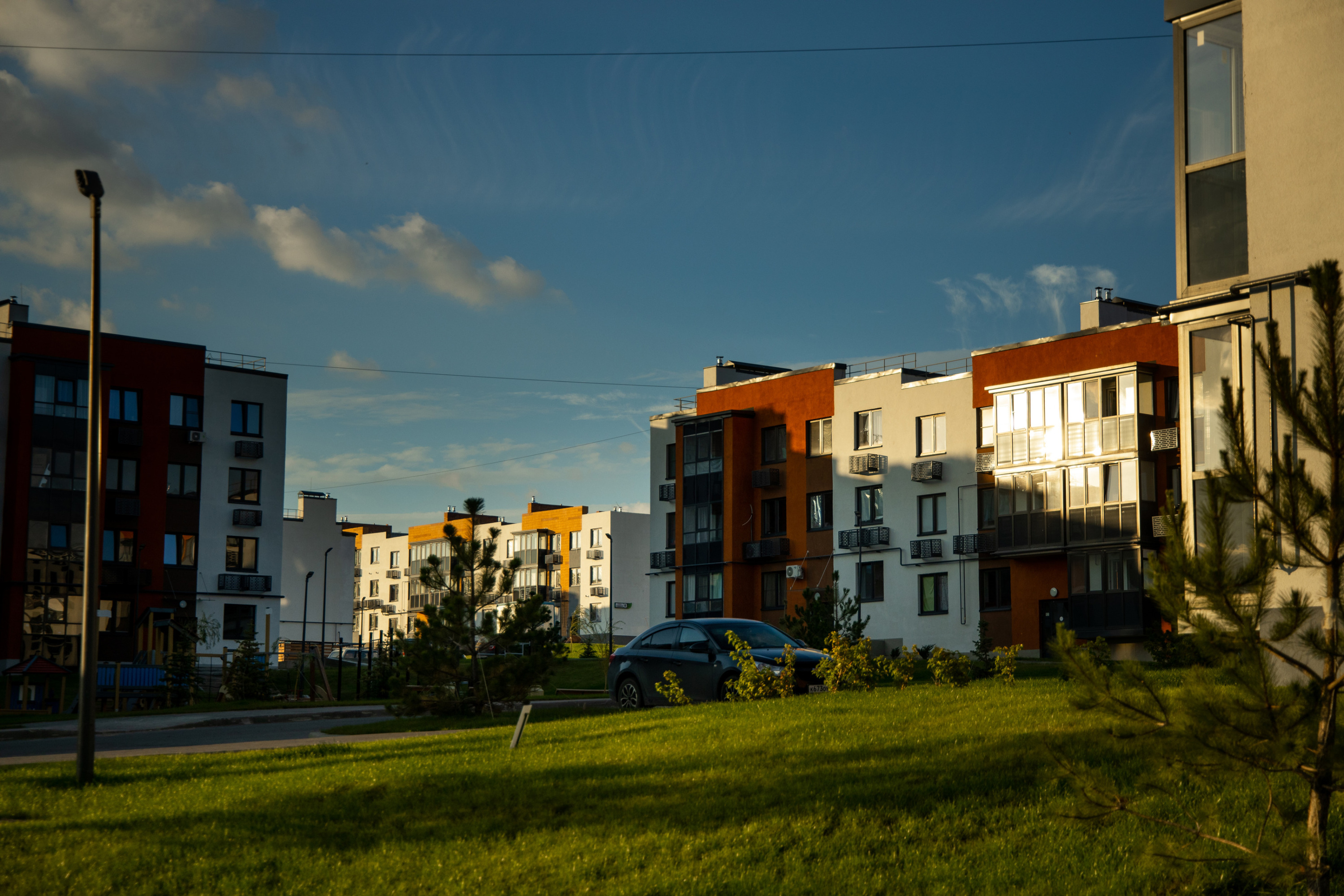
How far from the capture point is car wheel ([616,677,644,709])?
20656 mm

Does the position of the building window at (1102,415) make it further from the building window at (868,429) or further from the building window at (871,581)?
the building window at (871,581)

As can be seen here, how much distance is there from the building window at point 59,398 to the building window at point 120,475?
2.10 meters

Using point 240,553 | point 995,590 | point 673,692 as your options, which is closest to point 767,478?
point 995,590

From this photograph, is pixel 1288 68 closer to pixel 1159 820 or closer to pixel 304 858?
pixel 1159 820

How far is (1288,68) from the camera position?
1501 centimetres

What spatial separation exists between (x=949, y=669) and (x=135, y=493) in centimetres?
4182

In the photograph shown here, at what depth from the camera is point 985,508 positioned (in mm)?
45219

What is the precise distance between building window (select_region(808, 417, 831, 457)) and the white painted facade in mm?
22368

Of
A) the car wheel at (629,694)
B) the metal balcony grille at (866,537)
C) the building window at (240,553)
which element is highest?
the metal balcony grille at (866,537)

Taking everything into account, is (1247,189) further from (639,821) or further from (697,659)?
(639,821)

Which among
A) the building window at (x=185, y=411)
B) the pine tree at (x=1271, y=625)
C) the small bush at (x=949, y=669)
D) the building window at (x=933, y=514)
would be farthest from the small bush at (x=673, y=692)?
the building window at (x=185, y=411)

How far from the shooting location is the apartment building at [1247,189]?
1452 cm

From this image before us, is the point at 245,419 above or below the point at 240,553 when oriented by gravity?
above

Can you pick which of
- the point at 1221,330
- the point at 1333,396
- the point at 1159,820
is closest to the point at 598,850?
the point at 1159,820
